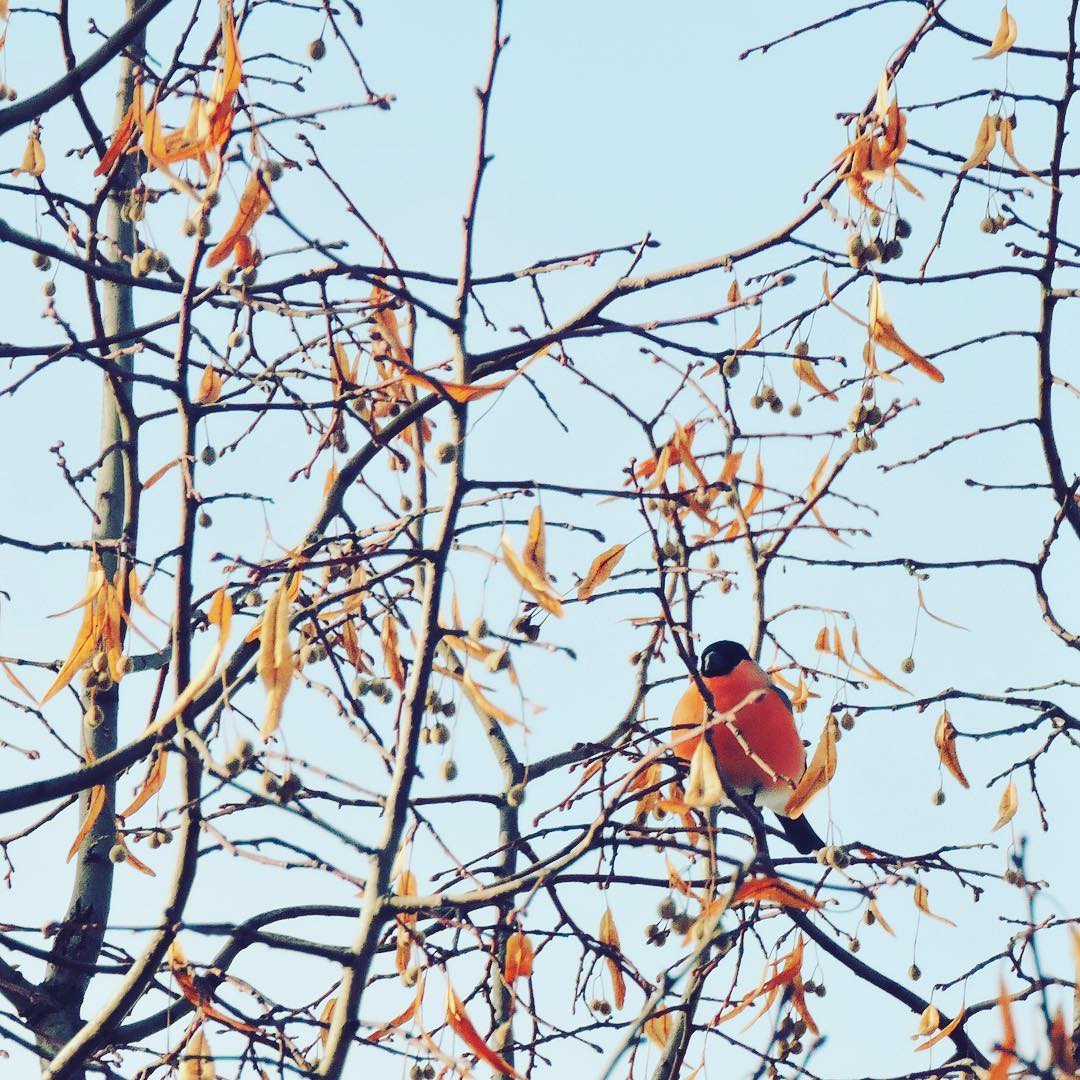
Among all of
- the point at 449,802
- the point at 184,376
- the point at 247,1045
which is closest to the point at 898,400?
the point at 449,802

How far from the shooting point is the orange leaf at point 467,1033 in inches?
74.3

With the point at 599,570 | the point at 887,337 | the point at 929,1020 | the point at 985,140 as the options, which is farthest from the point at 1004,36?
the point at 929,1020

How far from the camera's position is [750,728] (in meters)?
3.53

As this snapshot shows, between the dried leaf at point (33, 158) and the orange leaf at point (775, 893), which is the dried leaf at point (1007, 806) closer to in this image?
the orange leaf at point (775, 893)

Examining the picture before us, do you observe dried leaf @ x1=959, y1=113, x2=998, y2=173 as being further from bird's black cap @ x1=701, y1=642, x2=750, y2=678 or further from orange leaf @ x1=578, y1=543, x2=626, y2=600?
bird's black cap @ x1=701, y1=642, x2=750, y2=678

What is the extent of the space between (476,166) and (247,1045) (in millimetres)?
1170

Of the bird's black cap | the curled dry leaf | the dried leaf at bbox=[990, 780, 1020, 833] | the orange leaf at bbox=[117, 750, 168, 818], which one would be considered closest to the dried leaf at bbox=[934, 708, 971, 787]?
the dried leaf at bbox=[990, 780, 1020, 833]

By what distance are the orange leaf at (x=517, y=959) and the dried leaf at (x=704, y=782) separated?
609 mm

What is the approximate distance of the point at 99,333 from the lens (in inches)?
105

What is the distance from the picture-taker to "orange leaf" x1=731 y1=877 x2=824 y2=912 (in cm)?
187

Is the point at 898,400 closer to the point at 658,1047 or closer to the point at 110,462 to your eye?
the point at 658,1047

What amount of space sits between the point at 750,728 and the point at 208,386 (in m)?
1.54

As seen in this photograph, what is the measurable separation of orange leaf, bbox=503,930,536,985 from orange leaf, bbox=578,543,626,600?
56cm

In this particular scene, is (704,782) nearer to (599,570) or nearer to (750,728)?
(599,570)
